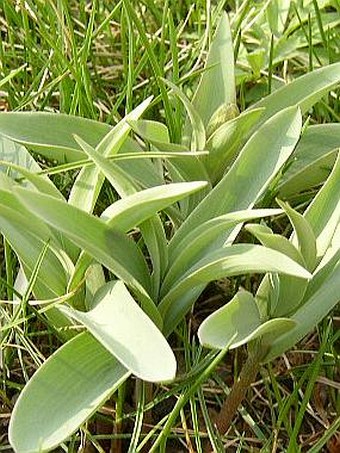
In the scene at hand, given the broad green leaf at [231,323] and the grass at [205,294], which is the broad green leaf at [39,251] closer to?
the grass at [205,294]

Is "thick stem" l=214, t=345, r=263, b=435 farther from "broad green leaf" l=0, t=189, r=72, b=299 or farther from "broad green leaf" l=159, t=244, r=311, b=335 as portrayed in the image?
"broad green leaf" l=0, t=189, r=72, b=299

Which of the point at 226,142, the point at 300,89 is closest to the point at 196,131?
the point at 226,142

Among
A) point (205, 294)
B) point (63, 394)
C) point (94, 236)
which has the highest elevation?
point (94, 236)

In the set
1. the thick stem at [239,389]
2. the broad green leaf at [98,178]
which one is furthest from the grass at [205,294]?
the broad green leaf at [98,178]

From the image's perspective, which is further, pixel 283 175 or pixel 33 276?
pixel 283 175

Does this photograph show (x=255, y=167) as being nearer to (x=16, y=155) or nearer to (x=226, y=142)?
(x=226, y=142)

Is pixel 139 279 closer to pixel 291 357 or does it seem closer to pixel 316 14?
pixel 291 357

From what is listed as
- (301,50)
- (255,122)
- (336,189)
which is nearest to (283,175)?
(255,122)
